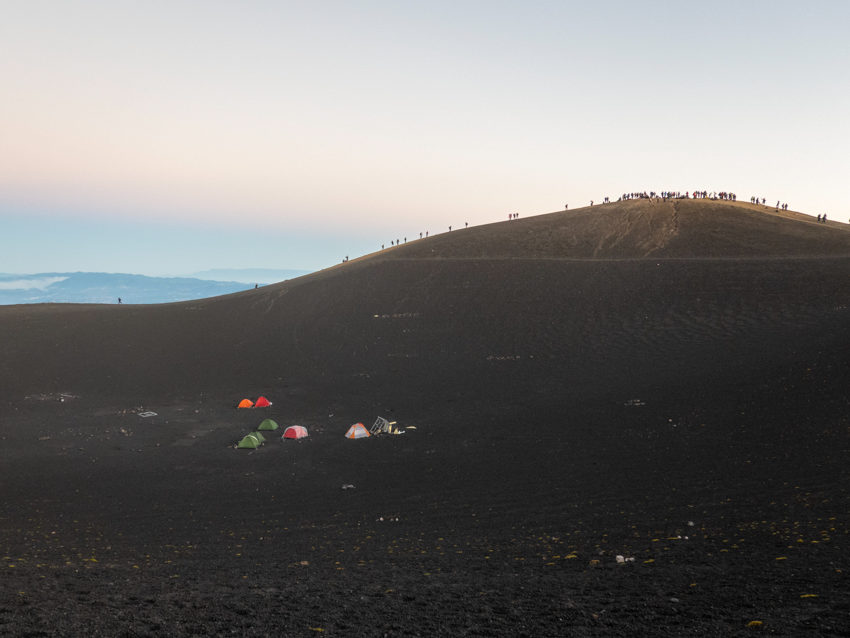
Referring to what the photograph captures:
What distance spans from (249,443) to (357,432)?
4.34 meters

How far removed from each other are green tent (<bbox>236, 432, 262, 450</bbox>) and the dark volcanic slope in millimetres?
827

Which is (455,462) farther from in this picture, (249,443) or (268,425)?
(268,425)

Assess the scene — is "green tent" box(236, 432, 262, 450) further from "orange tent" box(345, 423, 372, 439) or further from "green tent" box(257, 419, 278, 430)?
"orange tent" box(345, 423, 372, 439)

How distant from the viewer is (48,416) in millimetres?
24781

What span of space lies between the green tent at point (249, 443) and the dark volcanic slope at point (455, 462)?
2.71ft

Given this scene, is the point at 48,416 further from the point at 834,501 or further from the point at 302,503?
the point at 834,501

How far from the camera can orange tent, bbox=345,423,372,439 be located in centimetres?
2135

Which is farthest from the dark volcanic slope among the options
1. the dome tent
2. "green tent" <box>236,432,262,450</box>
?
"green tent" <box>236,432,262,450</box>

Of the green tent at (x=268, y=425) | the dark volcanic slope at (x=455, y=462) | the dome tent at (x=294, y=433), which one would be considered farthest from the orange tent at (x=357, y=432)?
the green tent at (x=268, y=425)

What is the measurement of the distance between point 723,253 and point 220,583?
176ft

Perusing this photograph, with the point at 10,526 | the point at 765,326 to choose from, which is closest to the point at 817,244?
the point at 765,326

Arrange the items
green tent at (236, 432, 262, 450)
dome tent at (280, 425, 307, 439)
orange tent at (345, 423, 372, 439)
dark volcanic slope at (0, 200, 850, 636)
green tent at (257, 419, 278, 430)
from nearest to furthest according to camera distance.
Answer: dark volcanic slope at (0, 200, 850, 636) → green tent at (236, 432, 262, 450) → orange tent at (345, 423, 372, 439) → dome tent at (280, 425, 307, 439) → green tent at (257, 419, 278, 430)

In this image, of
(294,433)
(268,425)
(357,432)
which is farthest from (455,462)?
(268,425)

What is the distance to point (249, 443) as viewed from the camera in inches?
811
